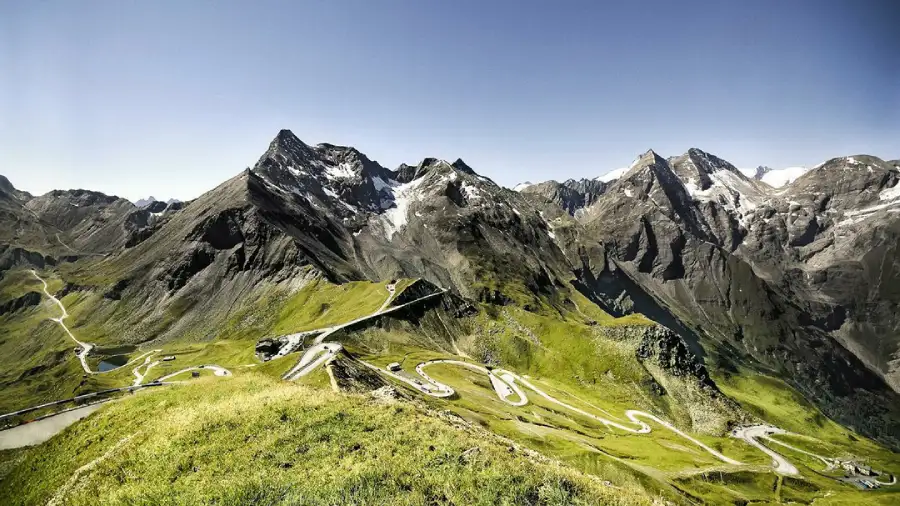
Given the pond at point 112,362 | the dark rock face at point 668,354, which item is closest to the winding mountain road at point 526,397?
the dark rock face at point 668,354

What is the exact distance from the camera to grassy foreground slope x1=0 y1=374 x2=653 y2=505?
22438mm

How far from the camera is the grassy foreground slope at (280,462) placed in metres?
22.4

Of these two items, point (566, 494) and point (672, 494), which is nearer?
point (566, 494)

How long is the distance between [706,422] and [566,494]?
179329mm

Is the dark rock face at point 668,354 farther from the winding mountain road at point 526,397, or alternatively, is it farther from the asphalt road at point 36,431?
the asphalt road at point 36,431

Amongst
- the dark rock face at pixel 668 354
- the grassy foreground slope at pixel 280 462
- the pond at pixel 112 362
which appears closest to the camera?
the grassy foreground slope at pixel 280 462

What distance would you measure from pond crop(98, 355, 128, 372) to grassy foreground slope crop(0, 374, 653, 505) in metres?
178

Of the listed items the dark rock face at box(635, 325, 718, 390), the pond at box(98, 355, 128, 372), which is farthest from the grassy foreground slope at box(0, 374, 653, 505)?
the pond at box(98, 355, 128, 372)

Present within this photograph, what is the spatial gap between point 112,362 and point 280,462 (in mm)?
205917

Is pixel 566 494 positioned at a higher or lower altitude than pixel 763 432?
higher

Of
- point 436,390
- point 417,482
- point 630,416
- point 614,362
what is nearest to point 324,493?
point 417,482

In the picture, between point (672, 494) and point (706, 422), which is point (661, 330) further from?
point (672, 494)

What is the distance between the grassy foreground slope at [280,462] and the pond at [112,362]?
178 m

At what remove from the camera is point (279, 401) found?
32219 millimetres
